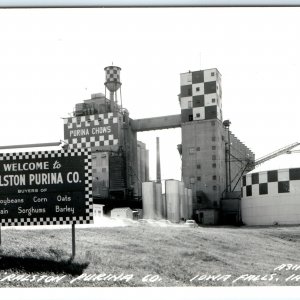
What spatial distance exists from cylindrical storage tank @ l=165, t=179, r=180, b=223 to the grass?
342 inches

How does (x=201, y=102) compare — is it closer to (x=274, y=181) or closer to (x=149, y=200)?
(x=149, y=200)

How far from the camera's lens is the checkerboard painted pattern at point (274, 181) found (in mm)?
13766

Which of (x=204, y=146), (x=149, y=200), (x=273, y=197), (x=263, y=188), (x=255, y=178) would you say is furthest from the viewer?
(x=204, y=146)

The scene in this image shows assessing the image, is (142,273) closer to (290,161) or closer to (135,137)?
(290,161)

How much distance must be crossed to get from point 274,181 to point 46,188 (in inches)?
396

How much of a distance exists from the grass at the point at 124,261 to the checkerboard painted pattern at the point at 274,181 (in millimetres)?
7892

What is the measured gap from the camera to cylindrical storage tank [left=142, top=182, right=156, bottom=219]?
15883 mm

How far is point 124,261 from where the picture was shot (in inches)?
200

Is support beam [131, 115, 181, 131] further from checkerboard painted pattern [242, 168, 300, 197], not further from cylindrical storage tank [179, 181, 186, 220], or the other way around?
checkerboard painted pattern [242, 168, 300, 197]

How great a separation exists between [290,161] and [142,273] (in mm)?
9909

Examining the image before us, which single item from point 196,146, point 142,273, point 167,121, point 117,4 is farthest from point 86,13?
point 167,121
